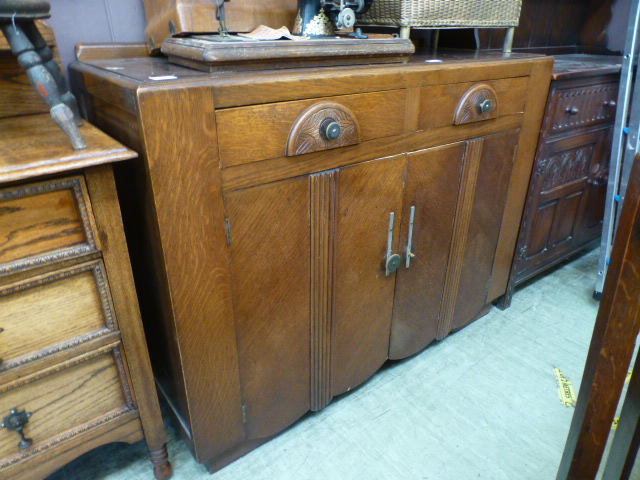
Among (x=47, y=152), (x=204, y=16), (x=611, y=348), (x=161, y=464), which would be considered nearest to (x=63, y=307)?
(x=47, y=152)

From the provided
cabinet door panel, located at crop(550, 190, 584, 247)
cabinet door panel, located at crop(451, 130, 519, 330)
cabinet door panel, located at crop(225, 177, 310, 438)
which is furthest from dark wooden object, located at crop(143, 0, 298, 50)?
cabinet door panel, located at crop(550, 190, 584, 247)

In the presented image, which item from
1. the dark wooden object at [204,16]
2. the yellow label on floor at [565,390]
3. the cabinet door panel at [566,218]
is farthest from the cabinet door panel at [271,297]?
the cabinet door panel at [566,218]

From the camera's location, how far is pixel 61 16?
3.69ft

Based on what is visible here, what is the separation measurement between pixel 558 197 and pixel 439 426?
3.41ft

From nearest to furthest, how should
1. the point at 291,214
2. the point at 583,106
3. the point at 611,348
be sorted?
the point at 611,348, the point at 291,214, the point at 583,106

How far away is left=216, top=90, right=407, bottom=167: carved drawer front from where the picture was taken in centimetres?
85

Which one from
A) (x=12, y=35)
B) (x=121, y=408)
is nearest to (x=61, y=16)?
(x=12, y=35)

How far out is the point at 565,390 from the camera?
1.47 m

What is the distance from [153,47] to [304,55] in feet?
1.58

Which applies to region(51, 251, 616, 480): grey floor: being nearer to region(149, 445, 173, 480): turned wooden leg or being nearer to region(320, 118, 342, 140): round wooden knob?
region(149, 445, 173, 480): turned wooden leg

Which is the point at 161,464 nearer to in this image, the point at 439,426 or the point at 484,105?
the point at 439,426

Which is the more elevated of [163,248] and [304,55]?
[304,55]

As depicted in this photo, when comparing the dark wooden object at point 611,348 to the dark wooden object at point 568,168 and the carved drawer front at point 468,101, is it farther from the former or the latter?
the dark wooden object at point 568,168

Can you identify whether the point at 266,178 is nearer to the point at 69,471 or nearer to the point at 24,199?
Answer: the point at 24,199
